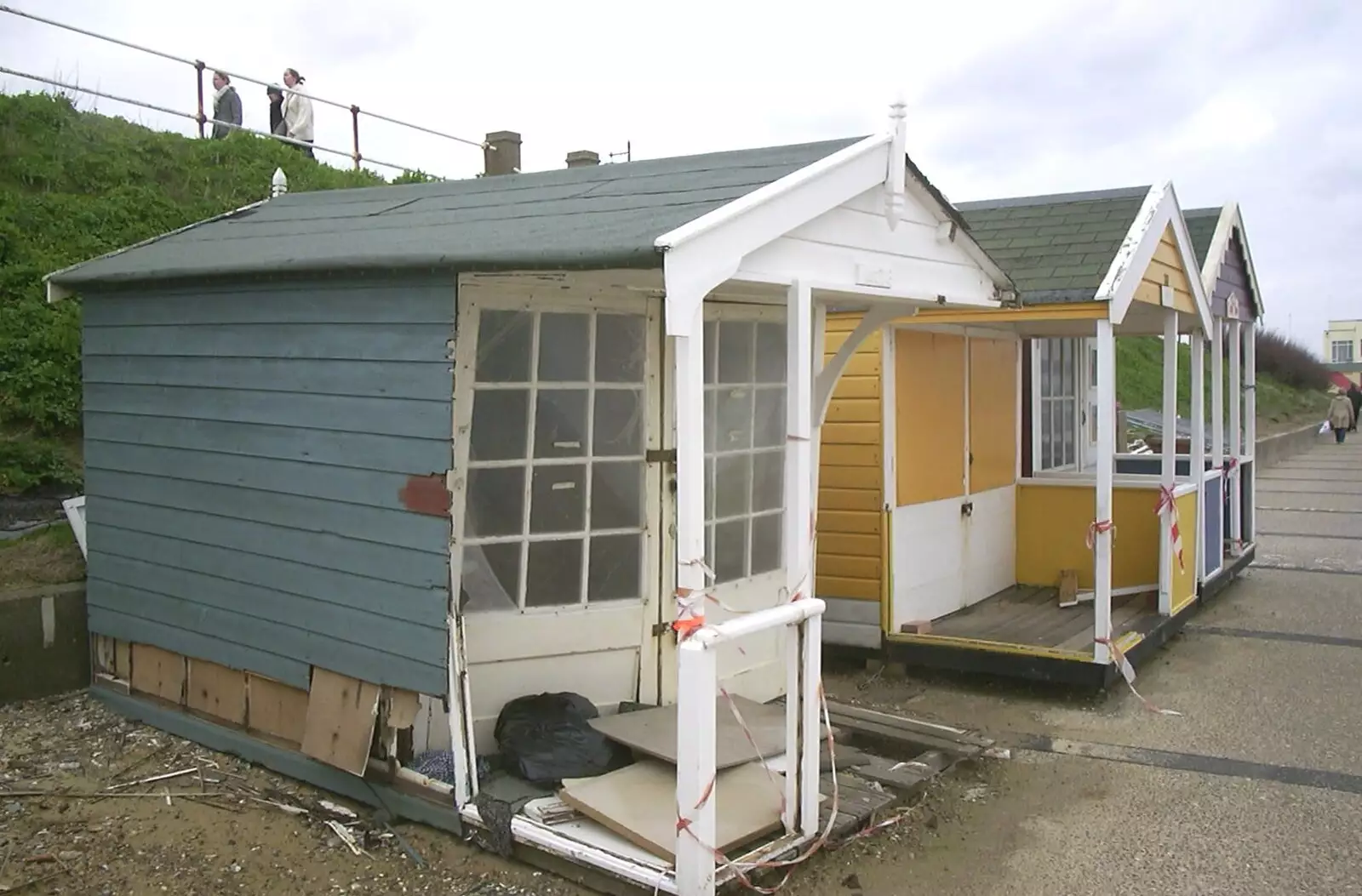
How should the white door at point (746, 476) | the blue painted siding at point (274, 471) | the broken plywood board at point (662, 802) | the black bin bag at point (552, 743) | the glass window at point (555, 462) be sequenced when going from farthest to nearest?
the white door at point (746, 476), the glass window at point (555, 462), the black bin bag at point (552, 743), the blue painted siding at point (274, 471), the broken plywood board at point (662, 802)

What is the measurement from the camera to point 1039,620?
7.87m

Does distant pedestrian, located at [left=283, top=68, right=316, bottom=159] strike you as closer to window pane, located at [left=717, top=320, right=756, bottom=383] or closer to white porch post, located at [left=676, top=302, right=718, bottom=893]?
window pane, located at [left=717, top=320, right=756, bottom=383]

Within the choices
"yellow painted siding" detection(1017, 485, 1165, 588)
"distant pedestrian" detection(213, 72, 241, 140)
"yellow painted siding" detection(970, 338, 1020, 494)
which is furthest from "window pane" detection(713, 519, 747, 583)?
"distant pedestrian" detection(213, 72, 241, 140)

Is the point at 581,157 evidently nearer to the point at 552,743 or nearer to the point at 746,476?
the point at 746,476

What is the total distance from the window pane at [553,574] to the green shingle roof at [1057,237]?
3130mm

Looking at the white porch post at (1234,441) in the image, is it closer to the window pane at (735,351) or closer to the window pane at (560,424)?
the window pane at (735,351)

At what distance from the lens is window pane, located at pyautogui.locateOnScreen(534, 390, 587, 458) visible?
5113 mm

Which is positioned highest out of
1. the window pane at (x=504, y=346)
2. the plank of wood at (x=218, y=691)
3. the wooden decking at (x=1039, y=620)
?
the window pane at (x=504, y=346)

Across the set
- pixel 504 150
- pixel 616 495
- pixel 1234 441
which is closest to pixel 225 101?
pixel 504 150

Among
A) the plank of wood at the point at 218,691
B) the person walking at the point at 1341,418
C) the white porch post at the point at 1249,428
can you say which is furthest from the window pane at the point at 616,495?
the person walking at the point at 1341,418

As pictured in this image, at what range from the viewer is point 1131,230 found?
284 inches

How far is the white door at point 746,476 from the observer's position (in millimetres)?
5699

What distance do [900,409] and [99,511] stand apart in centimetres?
484

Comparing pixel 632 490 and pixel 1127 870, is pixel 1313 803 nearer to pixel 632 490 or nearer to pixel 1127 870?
pixel 1127 870
